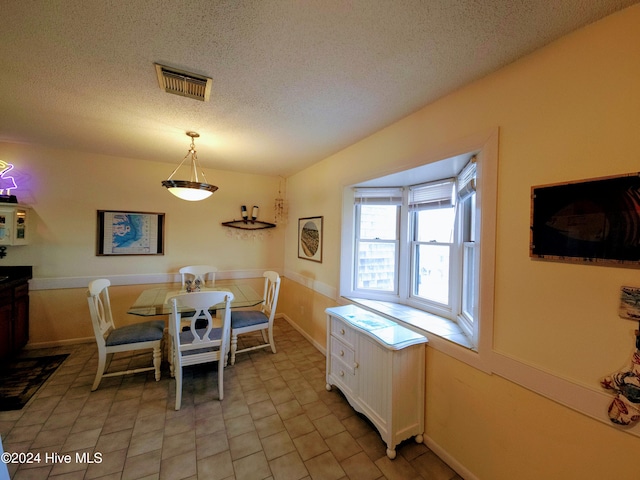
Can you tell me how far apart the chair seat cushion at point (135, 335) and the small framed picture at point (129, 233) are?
133 cm

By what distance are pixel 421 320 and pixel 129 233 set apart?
3812mm

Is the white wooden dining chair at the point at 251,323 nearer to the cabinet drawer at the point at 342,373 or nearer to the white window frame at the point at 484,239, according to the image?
the cabinet drawer at the point at 342,373

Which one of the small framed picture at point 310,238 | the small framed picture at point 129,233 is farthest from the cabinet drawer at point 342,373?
the small framed picture at point 129,233

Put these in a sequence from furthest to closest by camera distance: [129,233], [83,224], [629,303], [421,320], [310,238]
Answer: [310,238]
[129,233]
[83,224]
[421,320]
[629,303]

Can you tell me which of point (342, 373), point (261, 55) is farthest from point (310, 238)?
point (261, 55)

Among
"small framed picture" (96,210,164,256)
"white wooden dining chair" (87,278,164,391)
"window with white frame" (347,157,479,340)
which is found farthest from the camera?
"small framed picture" (96,210,164,256)

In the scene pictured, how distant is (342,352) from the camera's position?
2.19 meters

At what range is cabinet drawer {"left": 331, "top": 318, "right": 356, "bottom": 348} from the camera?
206cm

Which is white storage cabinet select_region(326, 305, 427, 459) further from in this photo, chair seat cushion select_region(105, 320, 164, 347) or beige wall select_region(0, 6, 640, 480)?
chair seat cushion select_region(105, 320, 164, 347)

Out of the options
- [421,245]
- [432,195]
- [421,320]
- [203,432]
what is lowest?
[203,432]

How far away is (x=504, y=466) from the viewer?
53.2 inches

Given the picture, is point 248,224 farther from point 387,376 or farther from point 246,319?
point 387,376

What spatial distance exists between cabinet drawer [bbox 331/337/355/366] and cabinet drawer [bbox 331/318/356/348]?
0.04m

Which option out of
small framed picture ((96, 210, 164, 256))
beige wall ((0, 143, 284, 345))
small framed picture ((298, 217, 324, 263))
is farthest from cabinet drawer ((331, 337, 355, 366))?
small framed picture ((96, 210, 164, 256))
